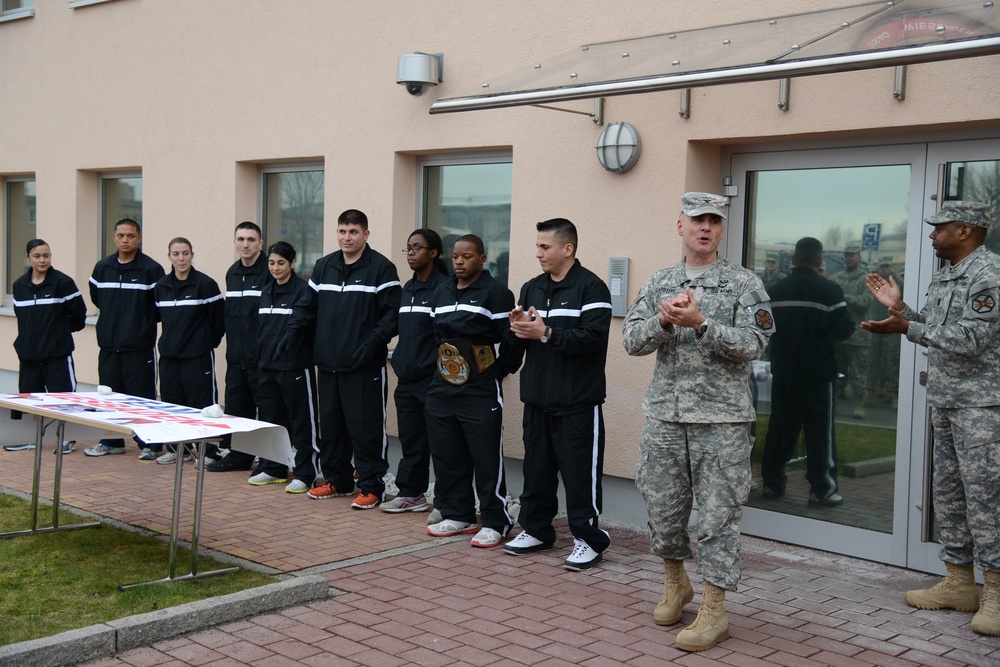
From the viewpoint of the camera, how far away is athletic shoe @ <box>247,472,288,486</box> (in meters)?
8.27

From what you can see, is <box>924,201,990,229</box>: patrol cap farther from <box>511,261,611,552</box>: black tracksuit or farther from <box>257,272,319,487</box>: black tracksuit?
<box>257,272,319,487</box>: black tracksuit

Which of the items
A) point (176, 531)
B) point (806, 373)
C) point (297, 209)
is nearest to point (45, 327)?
point (297, 209)

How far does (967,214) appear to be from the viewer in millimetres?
5238

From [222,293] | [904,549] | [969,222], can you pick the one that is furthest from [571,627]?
[222,293]

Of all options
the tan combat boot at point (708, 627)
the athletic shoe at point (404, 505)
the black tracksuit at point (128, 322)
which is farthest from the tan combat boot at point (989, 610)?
the black tracksuit at point (128, 322)

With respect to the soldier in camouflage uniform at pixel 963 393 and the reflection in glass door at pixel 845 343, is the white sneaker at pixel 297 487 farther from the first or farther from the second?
the soldier in camouflage uniform at pixel 963 393

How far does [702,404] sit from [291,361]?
12.8 ft

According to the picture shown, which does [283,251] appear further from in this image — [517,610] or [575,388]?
[517,610]

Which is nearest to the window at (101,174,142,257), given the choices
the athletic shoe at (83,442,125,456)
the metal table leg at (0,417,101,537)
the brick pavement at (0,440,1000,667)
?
the athletic shoe at (83,442,125,456)

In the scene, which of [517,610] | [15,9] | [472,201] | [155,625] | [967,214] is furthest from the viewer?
[15,9]

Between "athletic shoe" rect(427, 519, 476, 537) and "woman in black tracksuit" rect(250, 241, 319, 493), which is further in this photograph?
"woman in black tracksuit" rect(250, 241, 319, 493)

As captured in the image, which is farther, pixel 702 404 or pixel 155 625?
pixel 702 404

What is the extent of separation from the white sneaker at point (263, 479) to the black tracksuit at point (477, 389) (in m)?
2.03

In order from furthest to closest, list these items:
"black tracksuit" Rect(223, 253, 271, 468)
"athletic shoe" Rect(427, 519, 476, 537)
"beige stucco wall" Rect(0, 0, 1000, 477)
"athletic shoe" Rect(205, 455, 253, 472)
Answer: "athletic shoe" Rect(205, 455, 253, 472)
"black tracksuit" Rect(223, 253, 271, 468)
"athletic shoe" Rect(427, 519, 476, 537)
"beige stucco wall" Rect(0, 0, 1000, 477)
